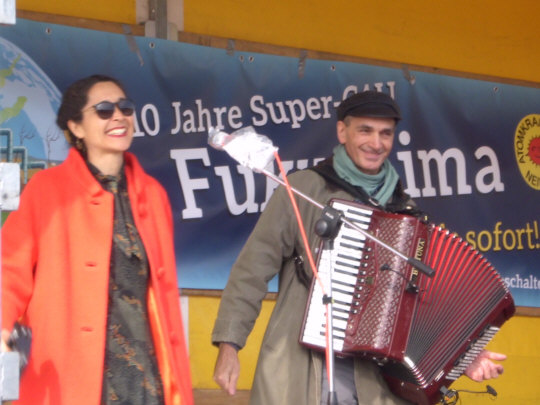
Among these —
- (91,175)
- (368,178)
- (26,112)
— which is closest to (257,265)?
(368,178)

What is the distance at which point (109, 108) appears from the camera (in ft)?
11.1

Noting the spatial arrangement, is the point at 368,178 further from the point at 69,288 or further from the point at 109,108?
the point at 69,288

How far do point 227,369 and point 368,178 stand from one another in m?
0.90

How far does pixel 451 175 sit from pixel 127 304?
3288mm

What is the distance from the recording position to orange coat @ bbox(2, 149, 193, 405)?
3.10 meters

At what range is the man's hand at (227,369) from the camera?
147 inches

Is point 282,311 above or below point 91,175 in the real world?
below

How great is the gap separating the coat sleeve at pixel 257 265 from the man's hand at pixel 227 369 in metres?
0.06

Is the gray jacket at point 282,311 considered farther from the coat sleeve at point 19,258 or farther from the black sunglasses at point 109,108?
the coat sleeve at point 19,258

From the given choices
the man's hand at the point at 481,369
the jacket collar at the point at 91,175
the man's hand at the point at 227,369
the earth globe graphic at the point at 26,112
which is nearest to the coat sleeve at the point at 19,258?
the jacket collar at the point at 91,175

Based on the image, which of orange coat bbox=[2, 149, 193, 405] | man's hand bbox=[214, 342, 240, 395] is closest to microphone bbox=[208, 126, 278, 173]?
orange coat bbox=[2, 149, 193, 405]

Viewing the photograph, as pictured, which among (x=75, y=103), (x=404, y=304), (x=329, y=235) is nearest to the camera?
(x=329, y=235)

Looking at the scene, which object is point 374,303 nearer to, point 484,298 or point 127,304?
point 484,298

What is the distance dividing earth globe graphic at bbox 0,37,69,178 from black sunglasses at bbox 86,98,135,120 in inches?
56.3
